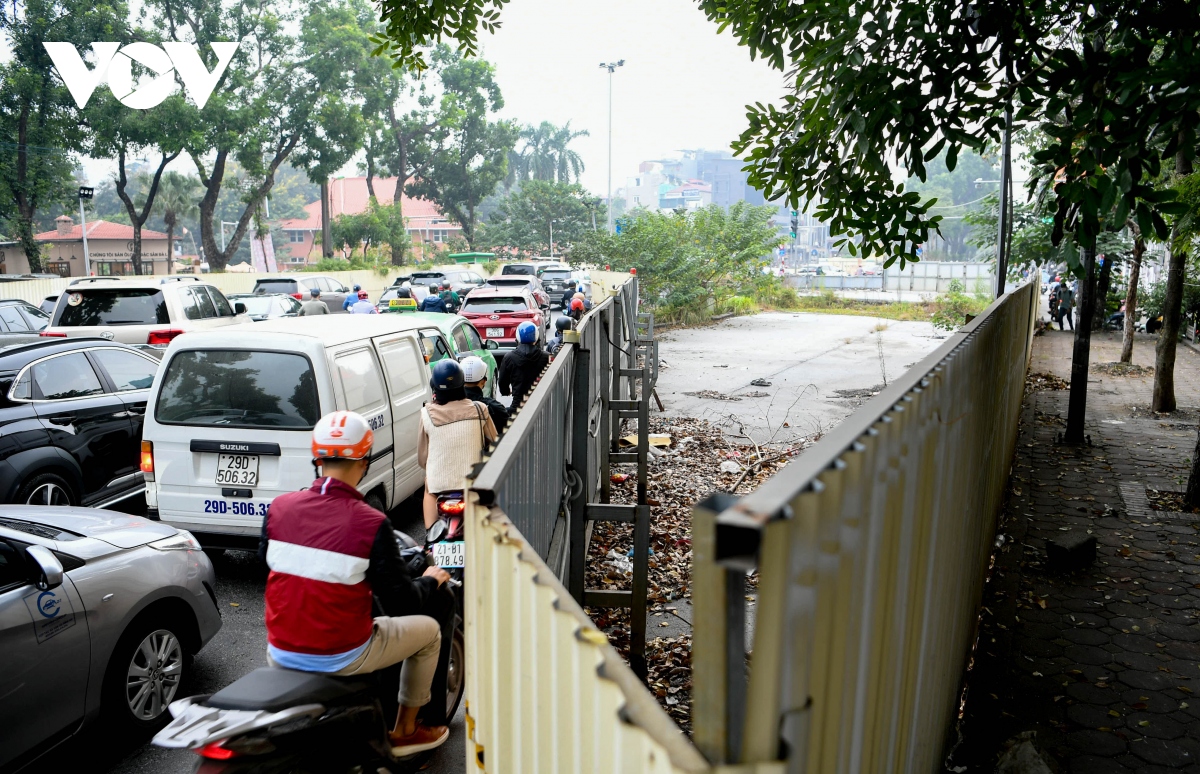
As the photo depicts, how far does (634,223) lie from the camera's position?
36469 millimetres

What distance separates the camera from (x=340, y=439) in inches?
146

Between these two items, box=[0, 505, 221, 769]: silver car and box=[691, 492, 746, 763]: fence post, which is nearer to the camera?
box=[691, 492, 746, 763]: fence post

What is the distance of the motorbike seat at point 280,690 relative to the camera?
323cm

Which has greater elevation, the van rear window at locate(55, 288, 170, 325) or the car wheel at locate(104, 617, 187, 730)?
the van rear window at locate(55, 288, 170, 325)

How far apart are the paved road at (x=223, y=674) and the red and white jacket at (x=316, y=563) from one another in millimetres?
1421

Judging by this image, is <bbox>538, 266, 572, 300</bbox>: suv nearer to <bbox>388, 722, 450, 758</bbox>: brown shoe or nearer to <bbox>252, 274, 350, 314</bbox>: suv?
<bbox>252, 274, 350, 314</bbox>: suv

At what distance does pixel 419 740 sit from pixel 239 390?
3.39 meters

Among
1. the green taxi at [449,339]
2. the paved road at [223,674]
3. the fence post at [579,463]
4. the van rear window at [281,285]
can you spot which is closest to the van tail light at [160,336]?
the green taxi at [449,339]

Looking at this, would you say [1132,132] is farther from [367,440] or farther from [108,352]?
[108,352]

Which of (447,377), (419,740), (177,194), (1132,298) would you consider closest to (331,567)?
(419,740)

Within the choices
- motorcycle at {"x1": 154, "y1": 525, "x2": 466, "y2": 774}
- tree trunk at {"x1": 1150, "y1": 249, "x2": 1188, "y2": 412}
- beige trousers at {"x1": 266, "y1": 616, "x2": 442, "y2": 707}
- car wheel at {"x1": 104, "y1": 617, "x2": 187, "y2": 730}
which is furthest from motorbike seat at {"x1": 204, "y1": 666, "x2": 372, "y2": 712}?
tree trunk at {"x1": 1150, "y1": 249, "x2": 1188, "y2": 412}

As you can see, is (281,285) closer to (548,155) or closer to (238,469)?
(238,469)

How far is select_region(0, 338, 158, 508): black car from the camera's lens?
25.0ft

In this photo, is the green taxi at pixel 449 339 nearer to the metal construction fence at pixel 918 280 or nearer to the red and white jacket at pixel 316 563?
the red and white jacket at pixel 316 563
